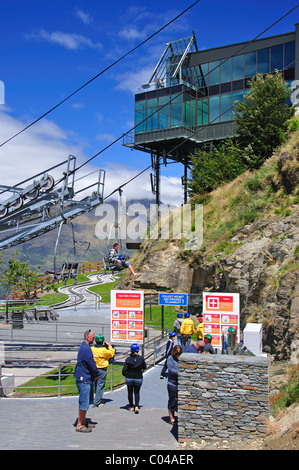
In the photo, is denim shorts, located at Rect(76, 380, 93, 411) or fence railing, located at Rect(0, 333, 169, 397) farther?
fence railing, located at Rect(0, 333, 169, 397)

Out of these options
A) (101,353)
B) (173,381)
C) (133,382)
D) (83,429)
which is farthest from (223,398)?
(101,353)

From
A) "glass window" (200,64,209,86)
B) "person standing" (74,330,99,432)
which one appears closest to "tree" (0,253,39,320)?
"glass window" (200,64,209,86)

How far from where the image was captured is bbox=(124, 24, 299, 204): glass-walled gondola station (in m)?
44.2

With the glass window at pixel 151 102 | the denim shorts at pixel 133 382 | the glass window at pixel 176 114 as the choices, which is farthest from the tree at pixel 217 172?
the denim shorts at pixel 133 382

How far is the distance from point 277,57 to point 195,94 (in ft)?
27.6

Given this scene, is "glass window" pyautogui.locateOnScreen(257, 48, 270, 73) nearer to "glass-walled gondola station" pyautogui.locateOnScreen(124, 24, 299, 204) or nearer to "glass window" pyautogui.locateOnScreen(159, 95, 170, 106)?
"glass-walled gondola station" pyautogui.locateOnScreen(124, 24, 299, 204)

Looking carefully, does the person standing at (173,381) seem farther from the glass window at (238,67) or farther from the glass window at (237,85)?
the glass window at (238,67)

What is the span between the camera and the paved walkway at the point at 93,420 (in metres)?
8.82

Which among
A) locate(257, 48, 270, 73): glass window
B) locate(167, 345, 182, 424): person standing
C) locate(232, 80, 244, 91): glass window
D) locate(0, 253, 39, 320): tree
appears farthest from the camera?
locate(232, 80, 244, 91): glass window

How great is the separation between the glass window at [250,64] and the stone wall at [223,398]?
39.6m

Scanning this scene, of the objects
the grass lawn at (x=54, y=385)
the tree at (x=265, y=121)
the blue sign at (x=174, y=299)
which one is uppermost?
the tree at (x=265, y=121)

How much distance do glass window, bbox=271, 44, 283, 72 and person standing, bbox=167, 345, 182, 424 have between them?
38093 millimetres

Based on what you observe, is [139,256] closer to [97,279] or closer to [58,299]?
[58,299]
